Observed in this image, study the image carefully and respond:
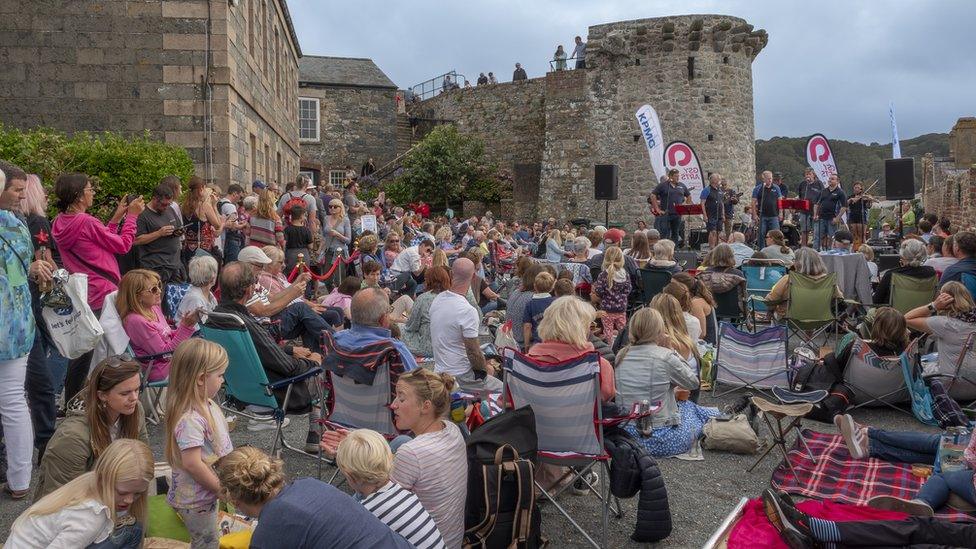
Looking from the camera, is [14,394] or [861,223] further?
[861,223]

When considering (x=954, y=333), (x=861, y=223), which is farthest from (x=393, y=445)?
(x=861, y=223)

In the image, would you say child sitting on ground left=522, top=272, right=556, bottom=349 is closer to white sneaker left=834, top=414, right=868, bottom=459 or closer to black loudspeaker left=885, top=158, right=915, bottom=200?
white sneaker left=834, top=414, right=868, bottom=459

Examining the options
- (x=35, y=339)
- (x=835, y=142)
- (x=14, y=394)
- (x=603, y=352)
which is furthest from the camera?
(x=835, y=142)

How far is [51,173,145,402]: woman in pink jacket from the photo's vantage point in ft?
18.3

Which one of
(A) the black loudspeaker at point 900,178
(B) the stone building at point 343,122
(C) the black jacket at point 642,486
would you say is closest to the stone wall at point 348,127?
(B) the stone building at point 343,122

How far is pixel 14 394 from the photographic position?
4438 millimetres

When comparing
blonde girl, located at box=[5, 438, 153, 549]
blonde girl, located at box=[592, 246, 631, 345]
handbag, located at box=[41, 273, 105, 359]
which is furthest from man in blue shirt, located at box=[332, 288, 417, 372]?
blonde girl, located at box=[592, 246, 631, 345]

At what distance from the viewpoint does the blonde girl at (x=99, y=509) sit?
3.03 m

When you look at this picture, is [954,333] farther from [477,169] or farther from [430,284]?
[477,169]

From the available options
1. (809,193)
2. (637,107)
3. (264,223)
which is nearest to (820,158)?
(809,193)

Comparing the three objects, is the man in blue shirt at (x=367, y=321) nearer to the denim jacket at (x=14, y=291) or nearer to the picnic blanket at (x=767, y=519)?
the denim jacket at (x=14, y=291)

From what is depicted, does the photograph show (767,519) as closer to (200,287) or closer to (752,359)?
(752,359)

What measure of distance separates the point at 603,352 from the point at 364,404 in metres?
1.84

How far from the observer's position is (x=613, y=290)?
8.62 m
